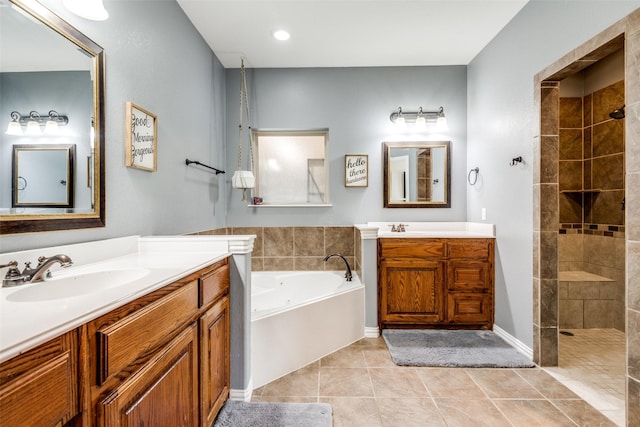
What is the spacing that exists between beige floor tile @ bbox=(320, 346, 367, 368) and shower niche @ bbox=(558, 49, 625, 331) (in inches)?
75.1

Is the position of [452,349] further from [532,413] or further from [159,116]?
[159,116]

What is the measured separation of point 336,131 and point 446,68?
1.34 metres

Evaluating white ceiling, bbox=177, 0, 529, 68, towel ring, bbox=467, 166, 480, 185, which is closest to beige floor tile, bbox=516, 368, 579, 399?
towel ring, bbox=467, 166, 480, 185

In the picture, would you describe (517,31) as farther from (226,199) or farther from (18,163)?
(18,163)

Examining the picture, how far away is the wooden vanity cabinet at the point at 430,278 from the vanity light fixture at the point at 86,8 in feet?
7.67

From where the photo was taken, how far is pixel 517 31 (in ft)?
7.93

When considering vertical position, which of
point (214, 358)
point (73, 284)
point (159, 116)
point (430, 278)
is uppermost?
point (159, 116)

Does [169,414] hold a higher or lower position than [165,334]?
lower

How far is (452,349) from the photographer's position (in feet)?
7.88

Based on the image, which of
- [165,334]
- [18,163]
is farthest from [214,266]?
[18,163]

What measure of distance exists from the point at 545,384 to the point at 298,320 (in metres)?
1.64

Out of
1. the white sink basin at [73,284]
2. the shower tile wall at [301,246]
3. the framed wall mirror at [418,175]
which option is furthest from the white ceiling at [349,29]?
the white sink basin at [73,284]

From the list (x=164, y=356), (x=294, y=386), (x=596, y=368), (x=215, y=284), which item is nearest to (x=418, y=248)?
(x=596, y=368)

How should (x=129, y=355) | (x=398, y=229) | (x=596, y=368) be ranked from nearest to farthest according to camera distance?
(x=129, y=355)
(x=596, y=368)
(x=398, y=229)
